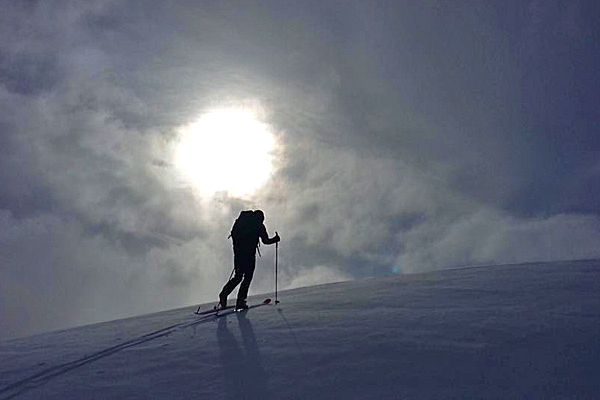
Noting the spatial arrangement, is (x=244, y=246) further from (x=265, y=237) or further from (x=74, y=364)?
(x=74, y=364)

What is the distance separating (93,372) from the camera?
567cm

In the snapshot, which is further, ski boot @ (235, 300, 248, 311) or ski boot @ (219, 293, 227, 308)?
ski boot @ (219, 293, 227, 308)

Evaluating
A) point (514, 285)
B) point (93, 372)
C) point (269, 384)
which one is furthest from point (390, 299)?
point (93, 372)

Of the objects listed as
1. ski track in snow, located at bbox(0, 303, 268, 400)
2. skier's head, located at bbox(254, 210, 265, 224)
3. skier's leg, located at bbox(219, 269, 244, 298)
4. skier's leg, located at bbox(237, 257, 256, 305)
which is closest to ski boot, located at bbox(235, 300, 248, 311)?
skier's leg, located at bbox(237, 257, 256, 305)

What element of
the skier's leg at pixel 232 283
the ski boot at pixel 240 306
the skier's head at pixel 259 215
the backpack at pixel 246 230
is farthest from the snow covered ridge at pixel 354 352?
the skier's head at pixel 259 215

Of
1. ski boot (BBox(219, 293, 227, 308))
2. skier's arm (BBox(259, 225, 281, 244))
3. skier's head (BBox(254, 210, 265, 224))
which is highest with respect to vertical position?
skier's head (BBox(254, 210, 265, 224))

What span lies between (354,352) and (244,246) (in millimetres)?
5232

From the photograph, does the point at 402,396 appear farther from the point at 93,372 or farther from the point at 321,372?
the point at 93,372

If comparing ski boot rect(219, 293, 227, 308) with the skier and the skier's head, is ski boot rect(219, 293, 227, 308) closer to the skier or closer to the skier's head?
the skier

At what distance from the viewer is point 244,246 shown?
10.1 m

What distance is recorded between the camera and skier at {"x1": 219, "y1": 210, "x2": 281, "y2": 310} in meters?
10.1

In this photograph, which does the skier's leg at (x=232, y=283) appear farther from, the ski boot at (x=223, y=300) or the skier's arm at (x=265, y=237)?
the skier's arm at (x=265, y=237)

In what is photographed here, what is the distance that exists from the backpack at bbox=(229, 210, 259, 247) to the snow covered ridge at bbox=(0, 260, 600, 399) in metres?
1.73

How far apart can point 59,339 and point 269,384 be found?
5887 mm
